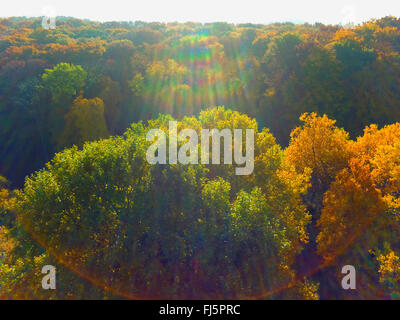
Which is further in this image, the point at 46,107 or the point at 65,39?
the point at 65,39

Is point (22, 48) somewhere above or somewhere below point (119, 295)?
above

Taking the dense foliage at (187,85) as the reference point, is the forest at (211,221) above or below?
below

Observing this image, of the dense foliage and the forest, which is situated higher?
the dense foliage

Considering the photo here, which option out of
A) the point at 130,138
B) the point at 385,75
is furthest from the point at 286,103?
the point at 130,138

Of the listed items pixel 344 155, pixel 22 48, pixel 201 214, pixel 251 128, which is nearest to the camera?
pixel 201 214

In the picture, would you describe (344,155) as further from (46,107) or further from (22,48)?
(22,48)

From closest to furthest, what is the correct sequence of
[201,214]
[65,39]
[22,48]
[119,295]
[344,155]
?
[119,295], [201,214], [344,155], [22,48], [65,39]

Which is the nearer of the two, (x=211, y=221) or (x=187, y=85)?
(x=211, y=221)

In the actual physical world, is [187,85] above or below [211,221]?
above

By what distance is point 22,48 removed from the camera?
6644cm

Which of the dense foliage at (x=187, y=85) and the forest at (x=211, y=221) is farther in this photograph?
the dense foliage at (x=187, y=85)

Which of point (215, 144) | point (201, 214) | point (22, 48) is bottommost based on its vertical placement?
point (201, 214)

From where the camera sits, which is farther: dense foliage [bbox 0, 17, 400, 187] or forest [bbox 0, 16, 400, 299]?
dense foliage [bbox 0, 17, 400, 187]
